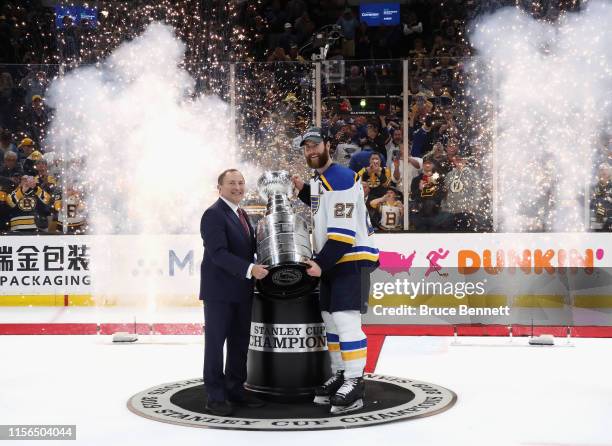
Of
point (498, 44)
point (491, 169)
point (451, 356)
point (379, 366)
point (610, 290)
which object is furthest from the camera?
point (498, 44)

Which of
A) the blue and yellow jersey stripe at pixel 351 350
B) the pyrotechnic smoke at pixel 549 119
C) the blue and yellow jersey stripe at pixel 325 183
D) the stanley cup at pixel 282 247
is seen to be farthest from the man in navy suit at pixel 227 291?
the pyrotechnic smoke at pixel 549 119

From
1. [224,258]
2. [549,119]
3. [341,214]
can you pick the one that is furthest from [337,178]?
[549,119]

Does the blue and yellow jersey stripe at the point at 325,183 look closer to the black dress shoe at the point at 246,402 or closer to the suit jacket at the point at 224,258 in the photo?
the suit jacket at the point at 224,258

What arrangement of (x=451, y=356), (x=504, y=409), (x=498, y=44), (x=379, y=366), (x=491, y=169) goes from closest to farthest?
1. (x=504, y=409)
2. (x=379, y=366)
3. (x=451, y=356)
4. (x=491, y=169)
5. (x=498, y=44)

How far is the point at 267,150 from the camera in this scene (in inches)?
380

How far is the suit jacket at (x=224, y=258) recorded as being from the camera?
5.05 meters

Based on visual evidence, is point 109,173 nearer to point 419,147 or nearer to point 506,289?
point 419,147

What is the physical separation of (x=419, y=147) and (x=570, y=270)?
227 centimetres

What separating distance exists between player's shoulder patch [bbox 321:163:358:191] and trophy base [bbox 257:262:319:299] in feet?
1.65

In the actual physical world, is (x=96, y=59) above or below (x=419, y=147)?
above

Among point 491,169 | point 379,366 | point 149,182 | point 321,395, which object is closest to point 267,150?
point 149,182

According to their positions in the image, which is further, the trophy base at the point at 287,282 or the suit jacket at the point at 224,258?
the trophy base at the point at 287,282

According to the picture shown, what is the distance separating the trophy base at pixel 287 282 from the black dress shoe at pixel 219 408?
0.73 metres

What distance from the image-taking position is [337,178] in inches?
208
